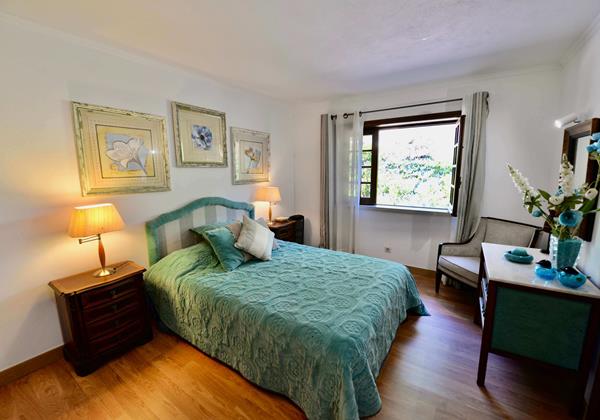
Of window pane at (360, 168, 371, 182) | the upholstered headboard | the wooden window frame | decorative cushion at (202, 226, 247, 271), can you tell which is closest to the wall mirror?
the wooden window frame

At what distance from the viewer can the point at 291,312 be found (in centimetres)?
175

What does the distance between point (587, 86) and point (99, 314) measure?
13.6ft

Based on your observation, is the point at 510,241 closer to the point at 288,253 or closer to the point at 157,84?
the point at 288,253

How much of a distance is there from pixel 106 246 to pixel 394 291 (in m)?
2.54

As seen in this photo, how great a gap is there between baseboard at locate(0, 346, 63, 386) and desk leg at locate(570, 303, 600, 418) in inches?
143

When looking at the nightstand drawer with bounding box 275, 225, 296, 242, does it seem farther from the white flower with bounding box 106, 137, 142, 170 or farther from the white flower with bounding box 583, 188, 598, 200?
the white flower with bounding box 583, 188, 598, 200

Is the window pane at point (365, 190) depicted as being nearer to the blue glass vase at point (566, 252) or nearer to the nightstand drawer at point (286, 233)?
the nightstand drawer at point (286, 233)

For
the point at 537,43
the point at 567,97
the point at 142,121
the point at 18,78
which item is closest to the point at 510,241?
the point at 567,97

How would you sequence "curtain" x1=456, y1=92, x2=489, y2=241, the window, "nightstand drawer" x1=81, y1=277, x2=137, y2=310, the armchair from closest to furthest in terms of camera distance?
"nightstand drawer" x1=81, y1=277, x2=137, y2=310
the armchair
"curtain" x1=456, y1=92, x2=489, y2=241
the window

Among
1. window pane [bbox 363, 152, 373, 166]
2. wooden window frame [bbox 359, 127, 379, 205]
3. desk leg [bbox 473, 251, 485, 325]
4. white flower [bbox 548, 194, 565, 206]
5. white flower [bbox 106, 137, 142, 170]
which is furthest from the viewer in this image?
window pane [bbox 363, 152, 373, 166]

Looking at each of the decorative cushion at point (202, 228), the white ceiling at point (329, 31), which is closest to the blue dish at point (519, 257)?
the white ceiling at point (329, 31)

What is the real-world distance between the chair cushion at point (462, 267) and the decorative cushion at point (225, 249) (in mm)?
2231

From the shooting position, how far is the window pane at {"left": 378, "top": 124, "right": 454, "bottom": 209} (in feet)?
11.7

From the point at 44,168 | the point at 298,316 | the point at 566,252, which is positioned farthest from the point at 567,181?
the point at 44,168
